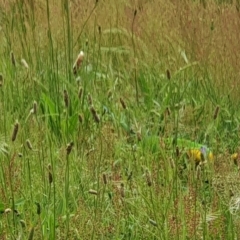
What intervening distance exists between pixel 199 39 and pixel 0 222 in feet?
5.23

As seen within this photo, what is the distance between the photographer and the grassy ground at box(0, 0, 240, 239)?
6.15 ft

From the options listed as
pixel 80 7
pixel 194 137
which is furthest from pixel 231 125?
pixel 80 7

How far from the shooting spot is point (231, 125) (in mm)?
2893

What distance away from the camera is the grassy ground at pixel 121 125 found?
188 cm

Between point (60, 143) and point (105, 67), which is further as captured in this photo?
point (105, 67)

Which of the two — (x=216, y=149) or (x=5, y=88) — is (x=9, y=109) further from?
(x=216, y=149)

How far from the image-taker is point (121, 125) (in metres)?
2.71

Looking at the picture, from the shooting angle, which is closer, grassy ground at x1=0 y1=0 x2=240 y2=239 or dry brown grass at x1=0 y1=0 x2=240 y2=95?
grassy ground at x1=0 y1=0 x2=240 y2=239

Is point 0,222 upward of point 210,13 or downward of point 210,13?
downward

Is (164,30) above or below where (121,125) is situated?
above

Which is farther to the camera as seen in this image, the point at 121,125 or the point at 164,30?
the point at 164,30

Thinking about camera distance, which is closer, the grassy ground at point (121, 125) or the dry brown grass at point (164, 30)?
the grassy ground at point (121, 125)

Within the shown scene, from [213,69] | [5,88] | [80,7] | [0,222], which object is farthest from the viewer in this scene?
[80,7]

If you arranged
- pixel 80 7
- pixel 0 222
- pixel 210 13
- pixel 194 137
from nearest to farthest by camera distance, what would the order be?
pixel 0 222 → pixel 194 137 → pixel 210 13 → pixel 80 7
